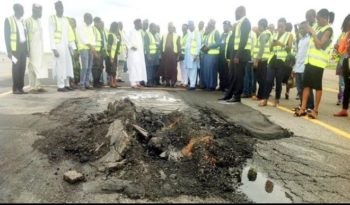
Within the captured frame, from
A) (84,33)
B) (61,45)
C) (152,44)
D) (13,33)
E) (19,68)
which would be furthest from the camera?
(152,44)

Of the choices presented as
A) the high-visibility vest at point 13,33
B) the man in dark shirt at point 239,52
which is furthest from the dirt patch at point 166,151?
the high-visibility vest at point 13,33

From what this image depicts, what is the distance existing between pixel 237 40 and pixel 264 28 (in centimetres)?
132

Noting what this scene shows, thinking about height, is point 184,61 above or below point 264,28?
below

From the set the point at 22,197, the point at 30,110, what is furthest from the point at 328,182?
the point at 30,110

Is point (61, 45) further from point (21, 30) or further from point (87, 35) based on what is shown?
point (21, 30)

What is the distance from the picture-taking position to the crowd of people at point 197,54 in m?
8.80

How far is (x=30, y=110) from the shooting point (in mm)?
8273

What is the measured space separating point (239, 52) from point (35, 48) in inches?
207

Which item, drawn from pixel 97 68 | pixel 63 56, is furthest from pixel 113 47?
pixel 63 56

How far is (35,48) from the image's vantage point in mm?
11656

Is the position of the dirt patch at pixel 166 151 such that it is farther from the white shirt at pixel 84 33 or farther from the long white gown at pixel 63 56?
the white shirt at pixel 84 33

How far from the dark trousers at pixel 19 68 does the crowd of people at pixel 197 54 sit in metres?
0.02

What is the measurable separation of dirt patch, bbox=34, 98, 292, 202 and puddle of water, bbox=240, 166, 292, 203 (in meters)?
0.09

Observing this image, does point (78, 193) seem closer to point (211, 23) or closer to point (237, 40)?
point (237, 40)
